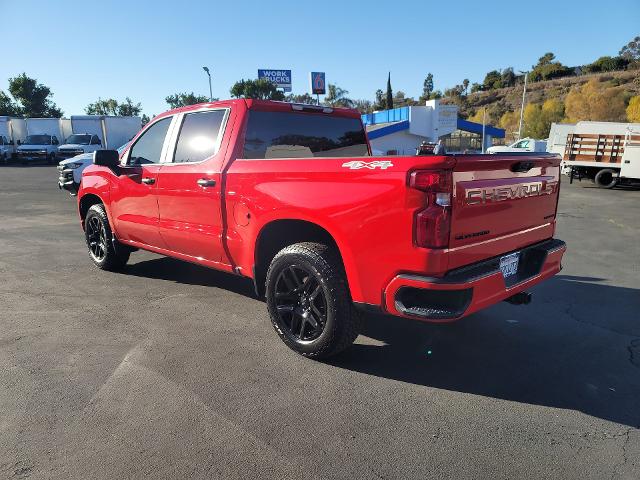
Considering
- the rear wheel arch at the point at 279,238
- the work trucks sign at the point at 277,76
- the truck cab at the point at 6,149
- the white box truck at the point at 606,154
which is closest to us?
the rear wheel arch at the point at 279,238

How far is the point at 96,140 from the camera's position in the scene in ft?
96.7

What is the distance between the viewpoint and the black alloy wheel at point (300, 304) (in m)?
3.40

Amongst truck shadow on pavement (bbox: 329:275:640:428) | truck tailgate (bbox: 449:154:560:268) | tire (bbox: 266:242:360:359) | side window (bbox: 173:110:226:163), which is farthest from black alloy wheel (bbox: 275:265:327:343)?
side window (bbox: 173:110:226:163)

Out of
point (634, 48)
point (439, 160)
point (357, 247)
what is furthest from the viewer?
point (634, 48)

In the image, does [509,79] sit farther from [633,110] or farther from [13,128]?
[13,128]

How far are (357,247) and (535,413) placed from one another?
150cm

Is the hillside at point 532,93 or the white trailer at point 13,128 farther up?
the hillside at point 532,93

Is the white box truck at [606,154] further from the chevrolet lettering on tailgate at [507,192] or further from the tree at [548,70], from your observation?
the tree at [548,70]

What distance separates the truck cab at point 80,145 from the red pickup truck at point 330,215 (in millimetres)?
27033

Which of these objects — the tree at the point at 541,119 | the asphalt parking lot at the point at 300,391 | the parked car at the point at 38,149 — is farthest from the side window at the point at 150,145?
the tree at the point at 541,119

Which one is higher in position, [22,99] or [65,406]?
[22,99]

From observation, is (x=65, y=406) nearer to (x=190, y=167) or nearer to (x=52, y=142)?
(x=190, y=167)

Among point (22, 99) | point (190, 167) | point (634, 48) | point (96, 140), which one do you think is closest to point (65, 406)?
point (190, 167)

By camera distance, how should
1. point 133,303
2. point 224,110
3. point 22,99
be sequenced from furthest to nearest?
1. point 22,99
2. point 133,303
3. point 224,110
